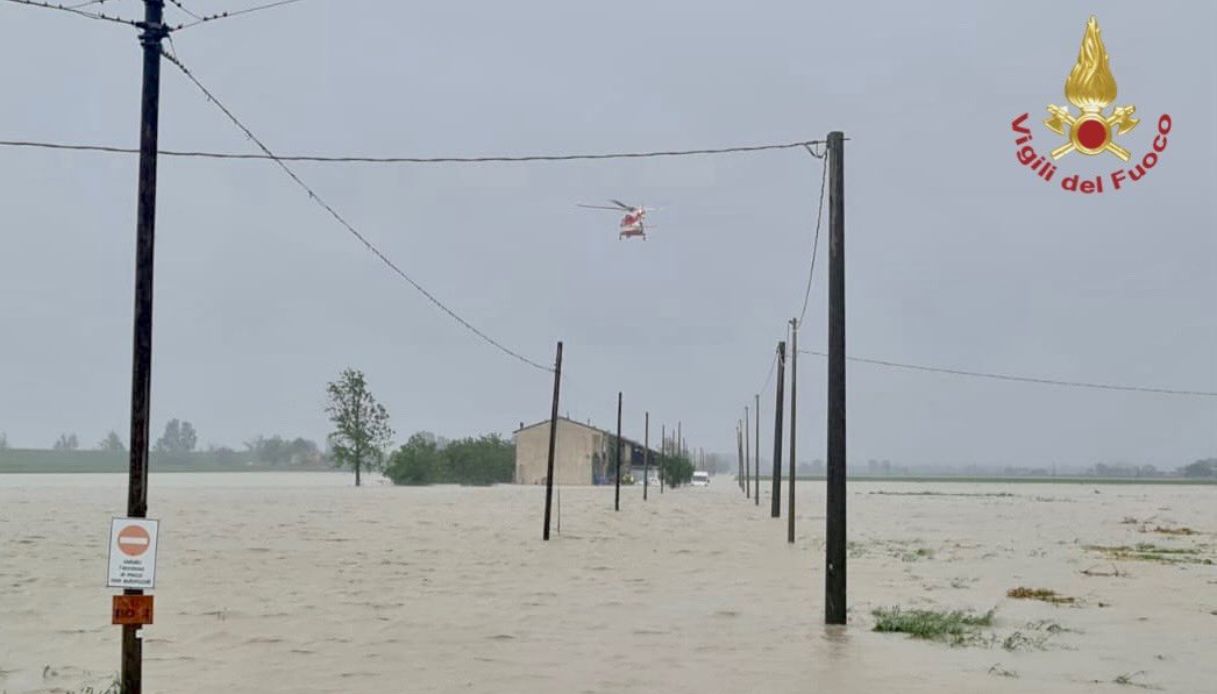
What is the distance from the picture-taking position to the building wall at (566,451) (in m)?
106

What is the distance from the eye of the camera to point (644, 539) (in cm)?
3466

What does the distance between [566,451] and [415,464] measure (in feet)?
44.3

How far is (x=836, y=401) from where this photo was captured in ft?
54.2

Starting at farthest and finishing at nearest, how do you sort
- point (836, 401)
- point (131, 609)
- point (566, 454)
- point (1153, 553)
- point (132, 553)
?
point (566, 454)
point (1153, 553)
point (836, 401)
point (131, 609)
point (132, 553)

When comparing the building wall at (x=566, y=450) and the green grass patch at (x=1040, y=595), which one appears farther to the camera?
the building wall at (x=566, y=450)

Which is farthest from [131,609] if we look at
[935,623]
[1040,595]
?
[1040,595]

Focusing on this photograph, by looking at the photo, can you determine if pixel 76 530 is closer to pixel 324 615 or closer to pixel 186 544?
pixel 186 544

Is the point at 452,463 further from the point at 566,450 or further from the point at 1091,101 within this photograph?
the point at 1091,101

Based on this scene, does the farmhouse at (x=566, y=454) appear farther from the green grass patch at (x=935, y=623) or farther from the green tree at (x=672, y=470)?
the green grass patch at (x=935, y=623)

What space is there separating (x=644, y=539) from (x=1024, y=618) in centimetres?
1791

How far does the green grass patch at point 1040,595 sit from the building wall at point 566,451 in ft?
275

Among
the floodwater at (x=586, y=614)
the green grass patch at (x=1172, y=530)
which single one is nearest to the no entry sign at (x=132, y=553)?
the floodwater at (x=586, y=614)

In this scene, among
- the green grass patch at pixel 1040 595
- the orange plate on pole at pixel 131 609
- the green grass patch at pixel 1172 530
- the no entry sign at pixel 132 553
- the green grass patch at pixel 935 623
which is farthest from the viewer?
the green grass patch at pixel 1172 530

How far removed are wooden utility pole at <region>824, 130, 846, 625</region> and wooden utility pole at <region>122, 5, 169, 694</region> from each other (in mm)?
9189
